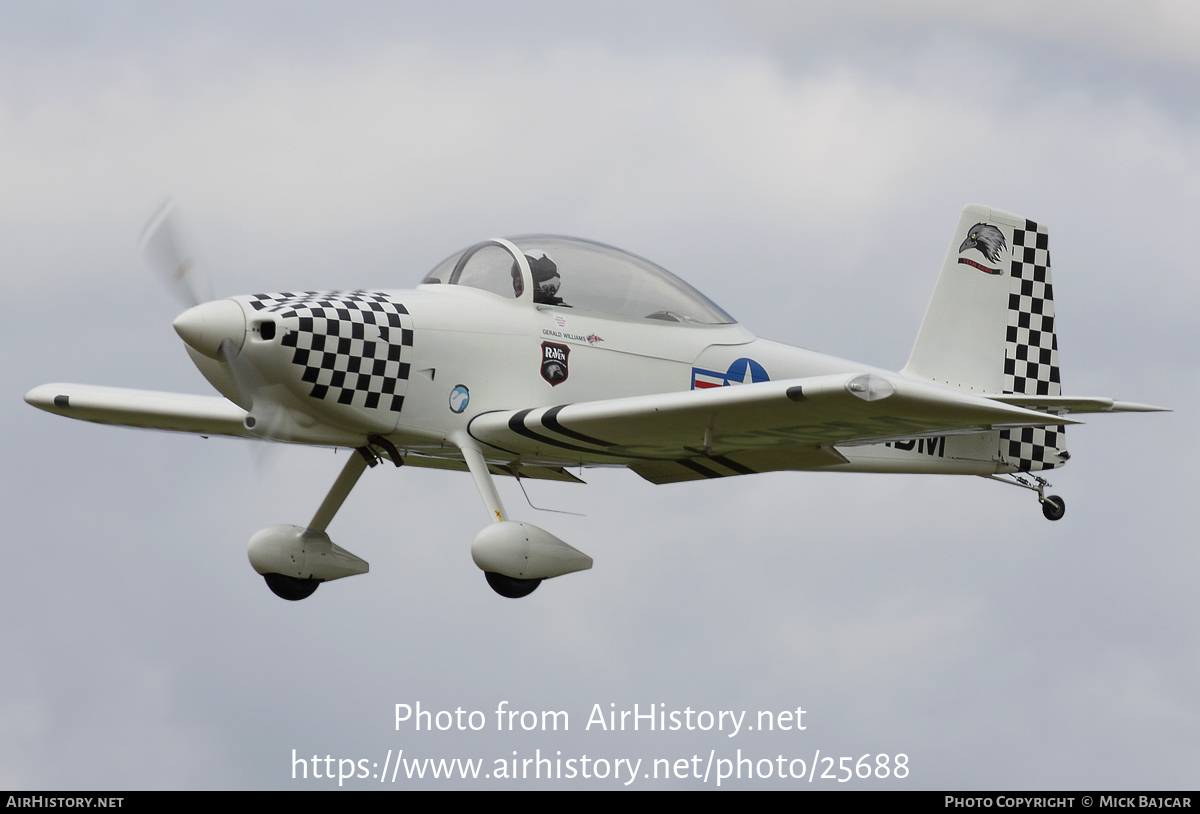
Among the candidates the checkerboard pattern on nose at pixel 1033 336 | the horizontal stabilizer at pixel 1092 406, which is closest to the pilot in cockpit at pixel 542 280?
the horizontal stabilizer at pixel 1092 406

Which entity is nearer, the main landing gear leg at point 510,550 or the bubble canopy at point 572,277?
the main landing gear leg at point 510,550

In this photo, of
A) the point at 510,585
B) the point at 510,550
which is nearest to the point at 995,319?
the point at 510,585

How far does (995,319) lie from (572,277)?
15.9ft

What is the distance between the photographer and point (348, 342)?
32.4ft

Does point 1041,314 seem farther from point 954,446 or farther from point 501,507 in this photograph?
point 501,507

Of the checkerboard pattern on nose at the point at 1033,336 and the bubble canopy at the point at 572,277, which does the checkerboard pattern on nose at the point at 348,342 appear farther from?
the checkerboard pattern on nose at the point at 1033,336

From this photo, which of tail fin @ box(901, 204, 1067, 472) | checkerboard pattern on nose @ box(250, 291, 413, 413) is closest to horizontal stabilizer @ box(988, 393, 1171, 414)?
tail fin @ box(901, 204, 1067, 472)

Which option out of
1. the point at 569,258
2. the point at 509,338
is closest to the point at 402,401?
the point at 509,338

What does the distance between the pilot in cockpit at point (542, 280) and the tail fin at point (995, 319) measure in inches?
165

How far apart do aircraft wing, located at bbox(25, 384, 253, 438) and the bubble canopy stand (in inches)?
98.8

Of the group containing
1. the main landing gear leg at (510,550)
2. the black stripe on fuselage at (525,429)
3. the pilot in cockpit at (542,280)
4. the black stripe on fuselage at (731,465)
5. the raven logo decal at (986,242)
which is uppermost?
the raven logo decal at (986,242)

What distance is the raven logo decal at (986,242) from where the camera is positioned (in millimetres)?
13570

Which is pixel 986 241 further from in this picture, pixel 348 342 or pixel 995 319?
pixel 348 342

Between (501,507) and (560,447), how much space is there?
73cm
